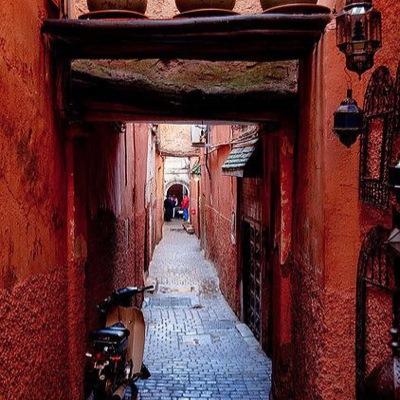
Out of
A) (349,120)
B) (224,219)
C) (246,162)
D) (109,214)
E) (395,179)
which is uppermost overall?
(349,120)

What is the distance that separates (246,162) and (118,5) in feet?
14.3

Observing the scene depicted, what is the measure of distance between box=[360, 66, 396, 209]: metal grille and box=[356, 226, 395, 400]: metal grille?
266 mm

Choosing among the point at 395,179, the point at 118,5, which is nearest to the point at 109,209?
the point at 118,5

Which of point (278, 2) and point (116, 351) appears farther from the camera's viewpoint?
point (116, 351)

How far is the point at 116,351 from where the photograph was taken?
6062mm

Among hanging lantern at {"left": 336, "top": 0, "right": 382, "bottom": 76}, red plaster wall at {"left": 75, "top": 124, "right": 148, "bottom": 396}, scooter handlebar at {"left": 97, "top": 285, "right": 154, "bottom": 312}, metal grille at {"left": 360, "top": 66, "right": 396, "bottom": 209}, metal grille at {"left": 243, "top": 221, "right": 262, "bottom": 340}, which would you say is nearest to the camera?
hanging lantern at {"left": 336, "top": 0, "right": 382, "bottom": 76}

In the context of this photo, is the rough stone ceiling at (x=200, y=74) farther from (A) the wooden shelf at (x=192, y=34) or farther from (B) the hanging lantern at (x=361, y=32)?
(B) the hanging lantern at (x=361, y=32)

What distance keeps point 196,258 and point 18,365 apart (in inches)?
730

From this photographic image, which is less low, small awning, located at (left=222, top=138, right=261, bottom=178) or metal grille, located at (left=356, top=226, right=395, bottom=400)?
small awning, located at (left=222, top=138, right=261, bottom=178)

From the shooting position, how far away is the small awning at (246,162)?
29.0 ft

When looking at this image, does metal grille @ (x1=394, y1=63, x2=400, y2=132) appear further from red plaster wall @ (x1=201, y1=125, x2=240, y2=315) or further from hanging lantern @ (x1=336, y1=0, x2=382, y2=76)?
red plaster wall @ (x1=201, y1=125, x2=240, y2=315)

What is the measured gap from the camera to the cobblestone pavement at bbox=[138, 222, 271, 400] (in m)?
7.46

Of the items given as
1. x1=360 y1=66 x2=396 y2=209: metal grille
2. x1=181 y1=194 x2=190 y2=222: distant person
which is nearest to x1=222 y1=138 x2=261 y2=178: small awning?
x1=360 y1=66 x2=396 y2=209: metal grille

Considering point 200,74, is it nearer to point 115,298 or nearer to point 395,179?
point 115,298
